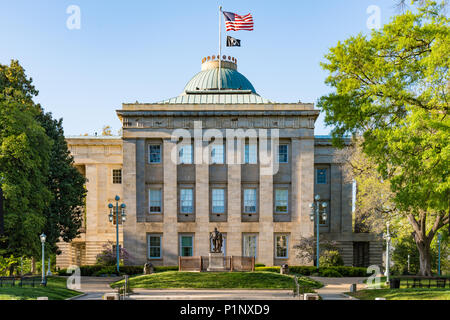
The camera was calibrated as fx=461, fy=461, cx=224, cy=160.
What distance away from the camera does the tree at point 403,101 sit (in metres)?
21.3

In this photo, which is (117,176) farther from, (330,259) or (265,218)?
(330,259)

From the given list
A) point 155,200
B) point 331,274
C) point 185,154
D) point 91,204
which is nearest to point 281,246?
point 331,274

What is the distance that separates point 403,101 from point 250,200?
23248mm

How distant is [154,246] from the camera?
43.9m

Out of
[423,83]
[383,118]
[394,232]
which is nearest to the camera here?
[423,83]

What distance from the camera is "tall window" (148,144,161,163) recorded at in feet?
147

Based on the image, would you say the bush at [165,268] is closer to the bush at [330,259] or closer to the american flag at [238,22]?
the bush at [330,259]

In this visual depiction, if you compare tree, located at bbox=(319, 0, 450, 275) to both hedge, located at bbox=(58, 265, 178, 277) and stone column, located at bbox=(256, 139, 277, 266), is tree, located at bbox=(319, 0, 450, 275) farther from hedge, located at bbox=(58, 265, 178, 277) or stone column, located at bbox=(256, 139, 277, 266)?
hedge, located at bbox=(58, 265, 178, 277)

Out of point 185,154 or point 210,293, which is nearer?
point 210,293

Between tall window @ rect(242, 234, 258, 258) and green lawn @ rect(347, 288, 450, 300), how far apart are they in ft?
60.6

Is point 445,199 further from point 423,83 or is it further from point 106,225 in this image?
point 106,225
